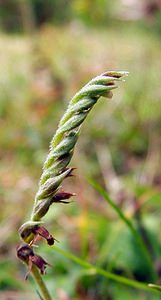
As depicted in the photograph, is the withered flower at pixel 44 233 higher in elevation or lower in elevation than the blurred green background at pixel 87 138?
higher

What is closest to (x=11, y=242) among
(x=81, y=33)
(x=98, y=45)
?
(x=98, y=45)

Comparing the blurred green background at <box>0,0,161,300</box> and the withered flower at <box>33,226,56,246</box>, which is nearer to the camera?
the withered flower at <box>33,226,56,246</box>

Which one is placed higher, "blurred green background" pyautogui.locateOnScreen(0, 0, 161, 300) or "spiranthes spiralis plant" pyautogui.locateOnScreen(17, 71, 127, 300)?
"spiranthes spiralis plant" pyautogui.locateOnScreen(17, 71, 127, 300)

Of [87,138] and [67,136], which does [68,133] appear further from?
[87,138]

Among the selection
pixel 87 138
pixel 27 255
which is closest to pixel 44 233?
pixel 27 255

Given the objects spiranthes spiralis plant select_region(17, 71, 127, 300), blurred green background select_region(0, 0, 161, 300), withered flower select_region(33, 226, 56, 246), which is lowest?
blurred green background select_region(0, 0, 161, 300)

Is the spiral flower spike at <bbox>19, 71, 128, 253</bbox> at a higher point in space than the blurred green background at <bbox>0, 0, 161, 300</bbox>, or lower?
higher

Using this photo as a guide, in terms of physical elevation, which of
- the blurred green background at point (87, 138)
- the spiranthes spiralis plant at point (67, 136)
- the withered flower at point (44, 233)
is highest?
the spiranthes spiralis plant at point (67, 136)

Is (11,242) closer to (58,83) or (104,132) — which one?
(104,132)
